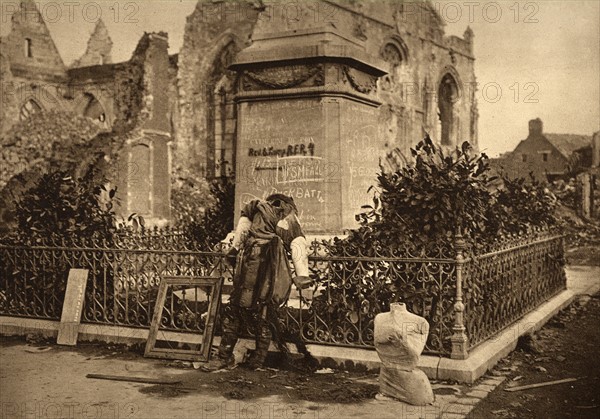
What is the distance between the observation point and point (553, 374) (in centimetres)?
666

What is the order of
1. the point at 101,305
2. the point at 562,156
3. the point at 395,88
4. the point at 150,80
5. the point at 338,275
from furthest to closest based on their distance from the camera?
the point at 562,156 < the point at 395,88 < the point at 150,80 < the point at 101,305 < the point at 338,275

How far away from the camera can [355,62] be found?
28.5 ft

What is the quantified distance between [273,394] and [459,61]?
38.2m

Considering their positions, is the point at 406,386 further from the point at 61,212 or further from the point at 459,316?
the point at 61,212

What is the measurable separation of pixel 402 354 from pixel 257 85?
4.45m

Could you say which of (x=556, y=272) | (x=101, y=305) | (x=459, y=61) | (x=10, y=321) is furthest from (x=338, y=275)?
(x=459, y=61)

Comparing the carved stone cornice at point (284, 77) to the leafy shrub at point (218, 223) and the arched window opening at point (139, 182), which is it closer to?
the leafy shrub at point (218, 223)

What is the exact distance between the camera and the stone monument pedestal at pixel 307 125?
8.45 m

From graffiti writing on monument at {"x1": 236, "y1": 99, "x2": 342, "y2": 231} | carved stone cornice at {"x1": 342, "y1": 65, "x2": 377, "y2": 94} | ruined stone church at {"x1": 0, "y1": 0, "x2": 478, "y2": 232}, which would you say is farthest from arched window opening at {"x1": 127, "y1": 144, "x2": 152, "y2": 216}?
carved stone cornice at {"x1": 342, "y1": 65, "x2": 377, "y2": 94}

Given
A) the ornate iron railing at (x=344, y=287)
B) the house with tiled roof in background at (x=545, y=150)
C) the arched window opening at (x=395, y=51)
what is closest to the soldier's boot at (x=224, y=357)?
the ornate iron railing at (x=344, y=287)

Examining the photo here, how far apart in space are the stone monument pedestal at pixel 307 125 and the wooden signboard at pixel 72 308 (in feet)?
Answer: 6.98

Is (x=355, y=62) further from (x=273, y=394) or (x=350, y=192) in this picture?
(x=273, y=394)

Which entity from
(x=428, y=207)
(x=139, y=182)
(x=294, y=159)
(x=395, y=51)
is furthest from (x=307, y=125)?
(x=395, y=51)

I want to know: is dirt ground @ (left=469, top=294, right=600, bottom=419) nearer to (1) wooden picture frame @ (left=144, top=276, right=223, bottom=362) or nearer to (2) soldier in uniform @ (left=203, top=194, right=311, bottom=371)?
(2) soldier in uniform @ (left=203, top=194, right=311, bottom=371)
